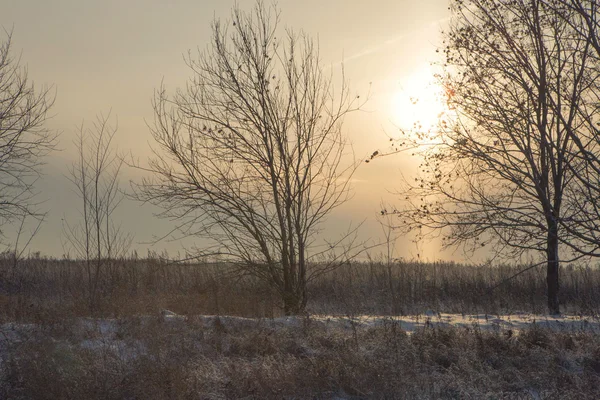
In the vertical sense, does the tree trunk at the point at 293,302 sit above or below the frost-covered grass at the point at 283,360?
above

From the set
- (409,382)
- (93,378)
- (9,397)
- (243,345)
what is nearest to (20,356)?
(9,397)

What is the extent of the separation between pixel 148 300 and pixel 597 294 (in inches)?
488

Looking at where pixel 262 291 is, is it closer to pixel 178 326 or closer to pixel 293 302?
pixel 293 302

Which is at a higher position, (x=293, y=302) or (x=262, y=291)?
(x=262, y=291)

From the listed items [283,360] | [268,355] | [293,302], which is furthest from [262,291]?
[283,360]

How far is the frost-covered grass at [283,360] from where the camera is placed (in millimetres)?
7004

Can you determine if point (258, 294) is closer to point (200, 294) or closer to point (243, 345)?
point (200, 294)

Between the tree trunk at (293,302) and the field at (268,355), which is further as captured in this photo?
the tree trunk at (293,302)

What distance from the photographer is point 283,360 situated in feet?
27.4

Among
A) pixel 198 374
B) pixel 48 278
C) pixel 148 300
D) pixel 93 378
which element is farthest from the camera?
pixel 48 278

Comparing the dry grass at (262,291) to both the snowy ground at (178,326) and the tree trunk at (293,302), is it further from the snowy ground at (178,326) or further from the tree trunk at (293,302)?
the snowy ground at (178,326)

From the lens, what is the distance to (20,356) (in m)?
7.75

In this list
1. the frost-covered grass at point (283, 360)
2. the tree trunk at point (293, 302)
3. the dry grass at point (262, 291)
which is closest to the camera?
the frost-covered grass at point (283, 360)

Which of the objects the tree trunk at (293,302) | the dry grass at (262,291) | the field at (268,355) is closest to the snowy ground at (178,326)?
the field at (268,355)
